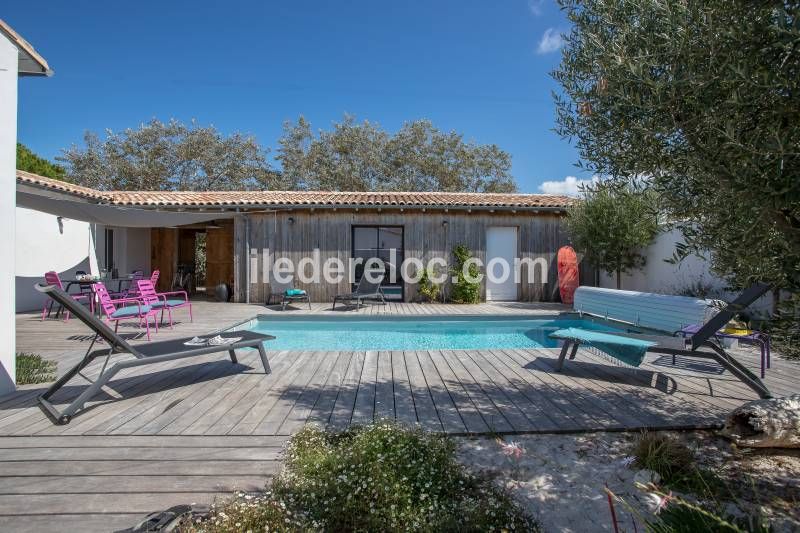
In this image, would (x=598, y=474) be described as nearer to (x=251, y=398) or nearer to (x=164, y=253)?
(x=251, y=398)

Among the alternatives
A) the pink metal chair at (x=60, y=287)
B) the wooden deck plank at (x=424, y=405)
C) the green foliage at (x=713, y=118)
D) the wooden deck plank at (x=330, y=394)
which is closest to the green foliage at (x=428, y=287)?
the wooden deck plank at (x=330, y=394)

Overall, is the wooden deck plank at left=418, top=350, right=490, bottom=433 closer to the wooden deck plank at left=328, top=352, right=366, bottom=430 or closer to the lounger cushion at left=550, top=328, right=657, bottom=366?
the wooden deck plank at left=328, top=352, right=366, bottom=430

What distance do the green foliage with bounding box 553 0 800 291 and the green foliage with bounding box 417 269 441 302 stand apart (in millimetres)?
9474

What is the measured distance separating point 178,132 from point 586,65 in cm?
2471

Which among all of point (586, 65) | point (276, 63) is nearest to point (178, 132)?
point (276, 63)

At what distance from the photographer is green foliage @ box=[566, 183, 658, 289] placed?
1028 centimetres

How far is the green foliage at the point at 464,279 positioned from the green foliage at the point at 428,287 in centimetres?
52

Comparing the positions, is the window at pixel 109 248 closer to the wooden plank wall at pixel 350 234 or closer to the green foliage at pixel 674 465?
the wooden plank wall at pixel 350 234

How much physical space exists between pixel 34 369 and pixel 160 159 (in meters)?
21.0

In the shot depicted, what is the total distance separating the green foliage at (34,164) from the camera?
56.4 ft

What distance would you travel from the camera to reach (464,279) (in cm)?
1194

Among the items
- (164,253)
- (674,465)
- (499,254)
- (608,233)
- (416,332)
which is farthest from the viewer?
(164,253)

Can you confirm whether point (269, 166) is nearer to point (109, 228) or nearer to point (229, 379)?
point (109, 228)

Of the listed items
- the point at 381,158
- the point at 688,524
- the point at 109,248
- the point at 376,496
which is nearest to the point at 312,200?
the point at 109,248
